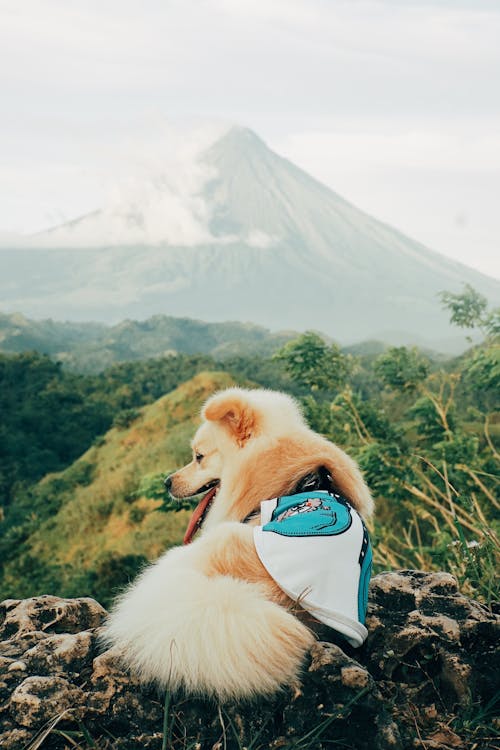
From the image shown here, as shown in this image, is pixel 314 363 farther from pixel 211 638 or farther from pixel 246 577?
pixel 211 638

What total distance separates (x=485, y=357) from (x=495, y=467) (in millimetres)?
1664

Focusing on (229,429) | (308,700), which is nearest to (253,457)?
(229,429)

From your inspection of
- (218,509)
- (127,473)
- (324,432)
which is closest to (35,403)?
(127,473)

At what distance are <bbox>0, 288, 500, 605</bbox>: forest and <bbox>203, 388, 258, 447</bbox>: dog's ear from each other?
86cm

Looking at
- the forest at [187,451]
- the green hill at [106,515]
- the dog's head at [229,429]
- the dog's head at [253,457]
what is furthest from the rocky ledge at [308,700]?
the green hill at [106,515]

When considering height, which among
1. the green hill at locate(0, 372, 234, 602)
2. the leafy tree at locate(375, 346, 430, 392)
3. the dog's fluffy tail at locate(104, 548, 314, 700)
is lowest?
the green hill at locate(0, 372, 234, 602)

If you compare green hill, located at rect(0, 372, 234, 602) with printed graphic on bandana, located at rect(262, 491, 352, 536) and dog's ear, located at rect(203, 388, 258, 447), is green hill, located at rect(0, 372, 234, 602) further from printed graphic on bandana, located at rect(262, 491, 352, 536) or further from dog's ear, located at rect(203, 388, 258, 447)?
printed graphic on bandana, located at rect(262, 491, 352, 536)

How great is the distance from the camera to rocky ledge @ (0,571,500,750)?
230 centimetres

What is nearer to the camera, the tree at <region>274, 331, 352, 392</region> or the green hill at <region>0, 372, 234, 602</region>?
the tree at <region>274, 331, 352, 392</region>

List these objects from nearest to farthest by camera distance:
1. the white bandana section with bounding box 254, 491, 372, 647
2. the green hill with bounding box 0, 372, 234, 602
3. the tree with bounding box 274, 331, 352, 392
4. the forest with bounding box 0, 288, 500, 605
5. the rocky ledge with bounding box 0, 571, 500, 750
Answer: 1. the rocky ledge with bounding box 0, 571, 500, 750
2. the white bandana section with bounding box 254, 491, 372, 647
3. the forest with bounding box 0, 288, 500, 605
4. the tree with bounding box 274, 331, 352, 392
5. the green hill with bounding box 0, 372, 234, 602

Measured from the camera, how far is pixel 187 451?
65.3 ft

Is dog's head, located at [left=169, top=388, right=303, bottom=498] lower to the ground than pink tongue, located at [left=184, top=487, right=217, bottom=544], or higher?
higher

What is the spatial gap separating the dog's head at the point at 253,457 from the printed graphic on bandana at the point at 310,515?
23 centimetres

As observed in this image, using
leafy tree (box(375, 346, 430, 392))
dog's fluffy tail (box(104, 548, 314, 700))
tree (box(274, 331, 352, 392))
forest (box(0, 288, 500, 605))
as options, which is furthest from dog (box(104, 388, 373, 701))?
leafy tree (box(375, 346, 430, 392))
